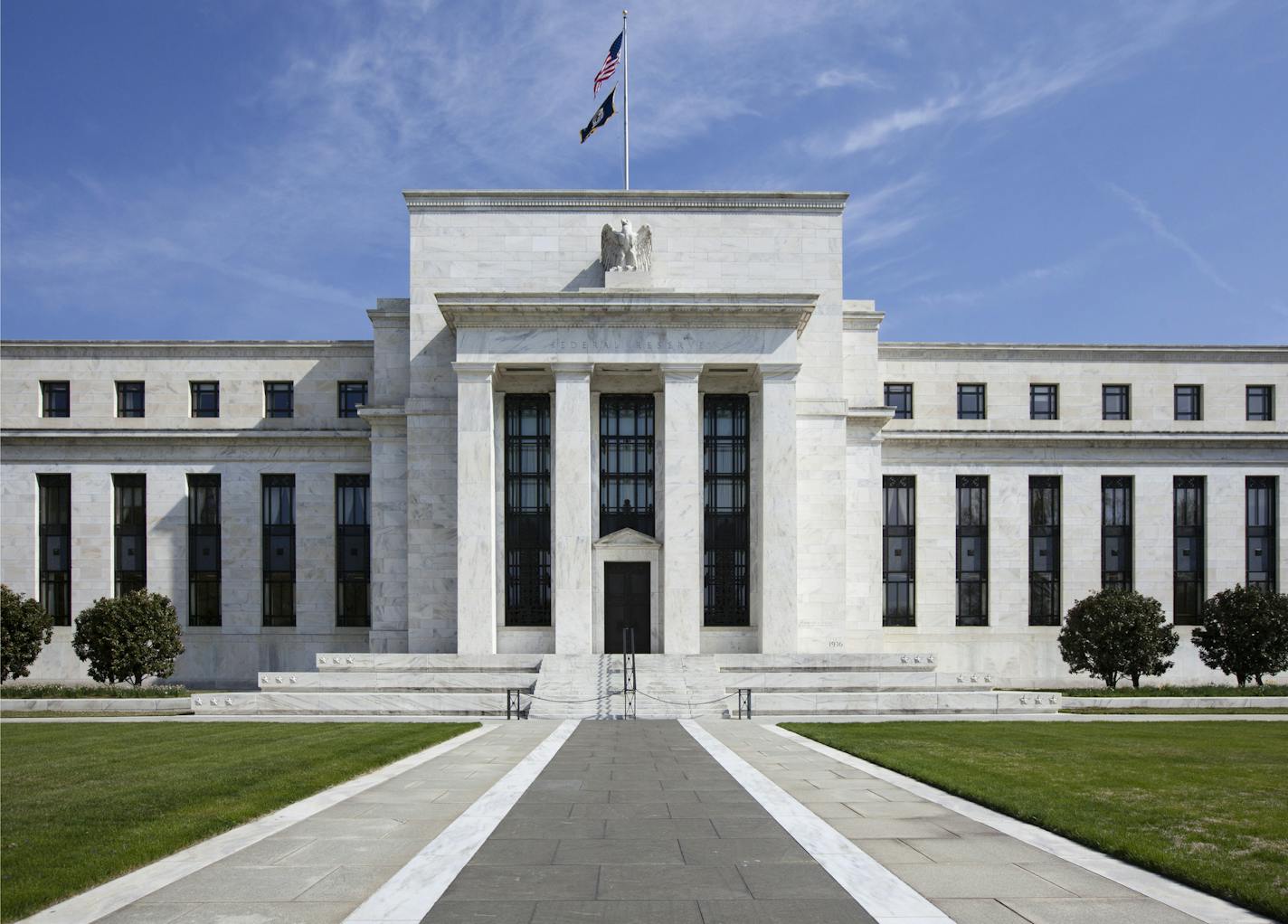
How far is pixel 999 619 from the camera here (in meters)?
48.4

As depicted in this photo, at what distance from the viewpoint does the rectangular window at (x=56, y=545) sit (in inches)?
1871

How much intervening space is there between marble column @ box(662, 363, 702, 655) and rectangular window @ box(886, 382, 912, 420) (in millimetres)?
13497

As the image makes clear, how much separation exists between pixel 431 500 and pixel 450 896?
3531 centimetres

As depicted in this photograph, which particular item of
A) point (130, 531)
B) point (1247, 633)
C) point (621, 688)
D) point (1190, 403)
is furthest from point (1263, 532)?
point (130, 531)

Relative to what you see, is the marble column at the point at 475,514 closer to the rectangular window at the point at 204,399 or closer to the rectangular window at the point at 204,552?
the rectangular window at the point at 204,552

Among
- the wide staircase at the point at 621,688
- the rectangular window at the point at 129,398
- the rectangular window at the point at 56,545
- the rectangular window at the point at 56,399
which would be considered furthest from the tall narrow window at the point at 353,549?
the rectangular window at the point at 56,399

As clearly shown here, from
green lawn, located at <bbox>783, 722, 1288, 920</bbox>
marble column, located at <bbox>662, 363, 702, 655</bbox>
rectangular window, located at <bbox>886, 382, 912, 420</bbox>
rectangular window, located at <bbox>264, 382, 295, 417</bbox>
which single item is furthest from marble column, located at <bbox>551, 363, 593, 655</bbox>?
rectangular window, located at <bbox>886, 382, 912, 420</bbox>

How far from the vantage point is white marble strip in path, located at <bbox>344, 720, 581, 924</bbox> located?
9.08 m

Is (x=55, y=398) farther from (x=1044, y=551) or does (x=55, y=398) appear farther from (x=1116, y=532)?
(x=1116, y=532)

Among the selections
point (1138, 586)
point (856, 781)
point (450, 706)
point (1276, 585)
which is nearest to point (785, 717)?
point (450, 706)

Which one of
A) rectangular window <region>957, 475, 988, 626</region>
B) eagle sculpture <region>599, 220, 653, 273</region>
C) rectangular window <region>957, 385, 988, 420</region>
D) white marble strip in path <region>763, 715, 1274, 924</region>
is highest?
eagle sculpture <region>599, 220, 653, 273</region>

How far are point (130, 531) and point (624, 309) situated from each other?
93.3 ft

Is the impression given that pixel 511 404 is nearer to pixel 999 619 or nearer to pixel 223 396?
pixel 223 396

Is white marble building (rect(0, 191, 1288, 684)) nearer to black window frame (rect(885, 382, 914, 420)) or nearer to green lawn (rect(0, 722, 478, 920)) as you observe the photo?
black window frame (rect(885, 382, 914, 420))
